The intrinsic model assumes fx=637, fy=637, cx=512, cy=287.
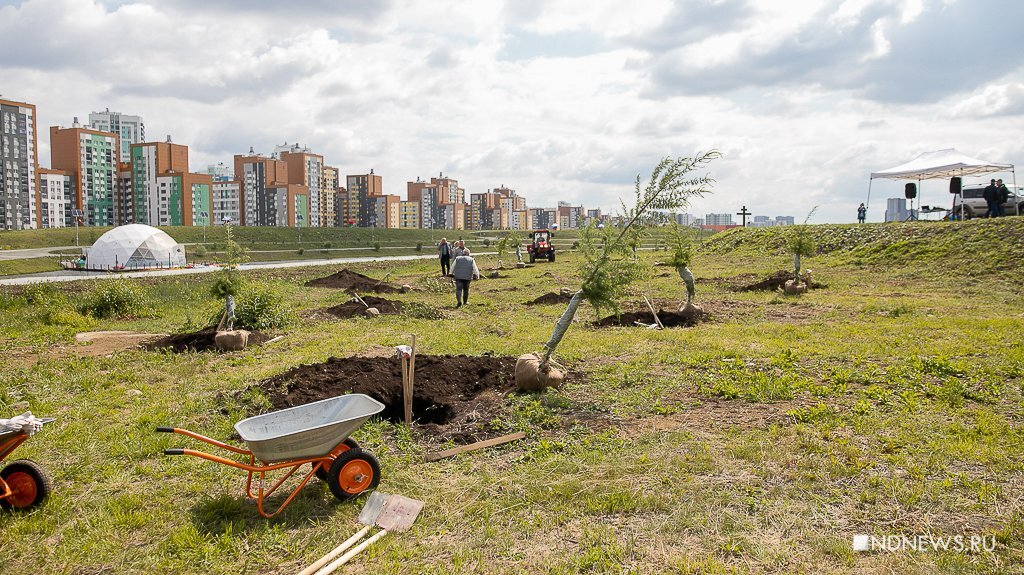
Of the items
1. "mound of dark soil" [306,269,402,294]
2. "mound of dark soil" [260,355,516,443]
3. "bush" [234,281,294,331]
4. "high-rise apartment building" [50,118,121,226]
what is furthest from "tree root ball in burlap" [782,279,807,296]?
"high-rise apartment building" [50,118,121,226]

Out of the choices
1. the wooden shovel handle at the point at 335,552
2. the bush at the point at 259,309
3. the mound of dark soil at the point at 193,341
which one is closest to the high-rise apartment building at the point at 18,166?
the bush at the point at 259,309

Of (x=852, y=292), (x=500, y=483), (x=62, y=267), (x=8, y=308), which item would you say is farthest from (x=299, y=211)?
(x=500, y=483)

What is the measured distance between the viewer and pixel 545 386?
299 inches

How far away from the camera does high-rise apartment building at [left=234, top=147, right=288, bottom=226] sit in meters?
102

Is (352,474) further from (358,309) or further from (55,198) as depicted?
(55,198)

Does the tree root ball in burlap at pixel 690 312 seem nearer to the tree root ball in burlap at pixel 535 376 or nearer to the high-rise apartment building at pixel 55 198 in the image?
the tree root ball in burlap at pixel 535 376

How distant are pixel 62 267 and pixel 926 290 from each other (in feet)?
142

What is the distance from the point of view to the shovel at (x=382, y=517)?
13.4 feet

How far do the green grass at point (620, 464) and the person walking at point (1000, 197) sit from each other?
2089 centimetres

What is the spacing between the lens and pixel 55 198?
84062mm

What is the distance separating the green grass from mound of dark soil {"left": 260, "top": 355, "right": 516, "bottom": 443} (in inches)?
12.7

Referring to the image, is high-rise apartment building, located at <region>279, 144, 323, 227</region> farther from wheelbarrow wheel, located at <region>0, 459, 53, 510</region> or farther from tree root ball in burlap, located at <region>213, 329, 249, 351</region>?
wheelbarrow wheel, located at <region>0, 459, 53, 510</region>

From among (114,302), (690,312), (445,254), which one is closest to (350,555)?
(690,312)

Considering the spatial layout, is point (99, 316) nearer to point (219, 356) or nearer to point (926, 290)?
point (219, 356)
